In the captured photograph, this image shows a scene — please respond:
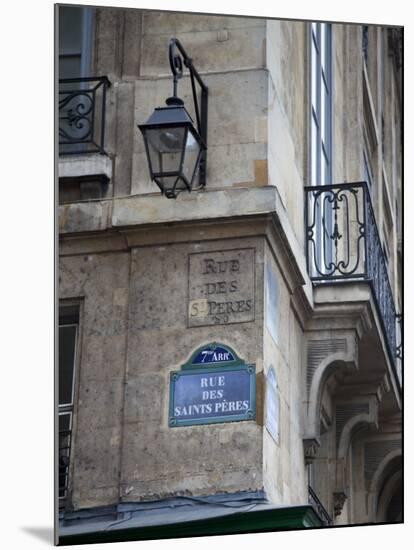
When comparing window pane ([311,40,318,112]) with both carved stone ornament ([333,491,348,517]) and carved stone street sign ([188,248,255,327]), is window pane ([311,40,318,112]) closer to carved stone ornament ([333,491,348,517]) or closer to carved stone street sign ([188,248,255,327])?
carved stone street sign ([188,248,255,327])

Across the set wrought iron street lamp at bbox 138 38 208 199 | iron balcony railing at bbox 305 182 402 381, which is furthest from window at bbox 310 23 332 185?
wrought iron street lamp at bbox 138 38 208 199

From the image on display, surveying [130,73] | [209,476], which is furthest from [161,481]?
[130,73]

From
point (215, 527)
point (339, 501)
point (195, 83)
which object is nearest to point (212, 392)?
point (215, 527)

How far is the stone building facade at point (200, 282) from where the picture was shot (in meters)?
10.2

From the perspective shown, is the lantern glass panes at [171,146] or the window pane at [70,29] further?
the lantern glass panes at [171,146]

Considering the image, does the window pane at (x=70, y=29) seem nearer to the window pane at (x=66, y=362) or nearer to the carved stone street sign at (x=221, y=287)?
the carved stone street sign at (x=221, y=287)

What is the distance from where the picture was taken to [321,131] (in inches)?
468

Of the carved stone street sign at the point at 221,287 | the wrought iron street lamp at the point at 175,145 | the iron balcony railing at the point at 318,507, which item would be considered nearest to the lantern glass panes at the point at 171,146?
the wrought iron street lamp at the point at 175,145

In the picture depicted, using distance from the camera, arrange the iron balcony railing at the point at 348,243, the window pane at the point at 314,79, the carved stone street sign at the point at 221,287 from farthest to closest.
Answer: the window pane at the point at 314,79 < the iron balcony railing at the point at 348,243 < the carved stone street sign at the point at 221,287

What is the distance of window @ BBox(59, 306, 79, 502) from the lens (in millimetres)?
10047

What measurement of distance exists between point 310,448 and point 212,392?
1026 millimetres

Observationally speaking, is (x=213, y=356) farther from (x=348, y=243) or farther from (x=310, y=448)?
(x=348, y=243)

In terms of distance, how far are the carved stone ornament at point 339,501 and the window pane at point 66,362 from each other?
1799 millimetres
